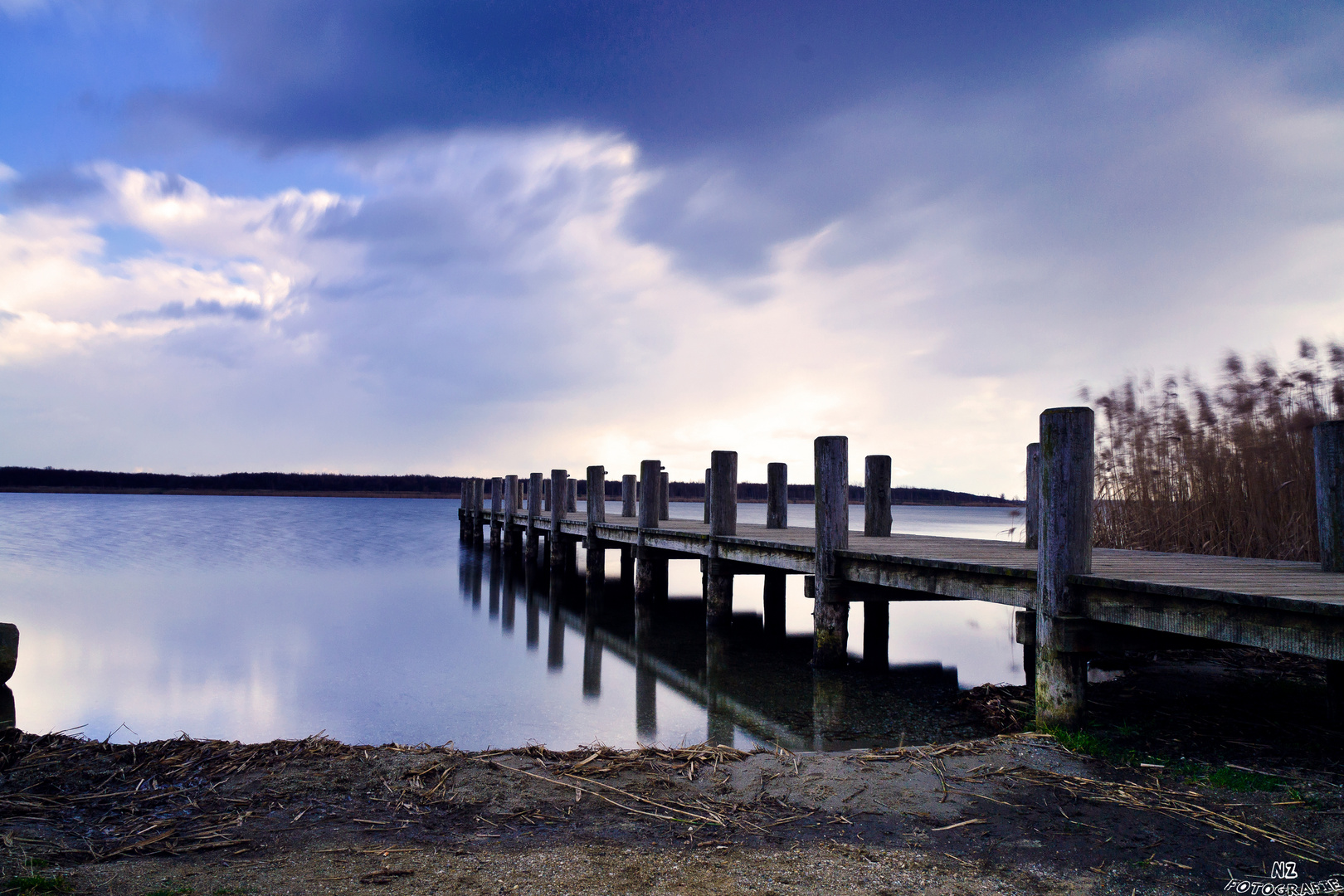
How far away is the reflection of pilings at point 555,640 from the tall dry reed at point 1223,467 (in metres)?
7.63

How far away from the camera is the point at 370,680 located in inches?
390

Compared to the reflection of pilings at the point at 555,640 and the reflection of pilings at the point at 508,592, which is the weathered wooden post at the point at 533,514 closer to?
the reflection of pilings at the point at 508,592

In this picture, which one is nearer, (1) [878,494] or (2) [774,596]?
(1) [878,494]

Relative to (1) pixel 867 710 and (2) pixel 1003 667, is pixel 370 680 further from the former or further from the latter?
(2) pixel 1003 667

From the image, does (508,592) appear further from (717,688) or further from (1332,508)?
(1332,508)

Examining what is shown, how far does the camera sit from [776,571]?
13094 mm

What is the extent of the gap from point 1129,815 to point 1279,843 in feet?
1.88

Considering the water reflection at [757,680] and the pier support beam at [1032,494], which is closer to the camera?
the water reflection at [757,680]

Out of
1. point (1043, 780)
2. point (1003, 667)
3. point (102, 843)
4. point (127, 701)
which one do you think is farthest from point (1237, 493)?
point (127, 701)

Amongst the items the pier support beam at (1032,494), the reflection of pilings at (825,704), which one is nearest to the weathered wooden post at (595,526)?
the reflection of pilings at (825,704)

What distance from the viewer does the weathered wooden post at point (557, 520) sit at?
18500mm

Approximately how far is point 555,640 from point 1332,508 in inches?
392

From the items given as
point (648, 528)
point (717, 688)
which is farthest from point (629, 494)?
point (717, 688)

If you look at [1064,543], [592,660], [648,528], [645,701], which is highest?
[1064,543]
